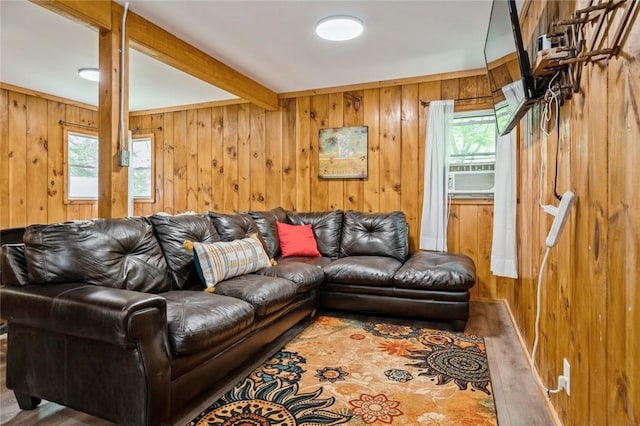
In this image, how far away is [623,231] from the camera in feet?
3.35

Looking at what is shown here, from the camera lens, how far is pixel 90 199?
5.28m

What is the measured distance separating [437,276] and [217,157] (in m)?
3.51

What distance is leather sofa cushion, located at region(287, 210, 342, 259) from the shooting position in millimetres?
3889

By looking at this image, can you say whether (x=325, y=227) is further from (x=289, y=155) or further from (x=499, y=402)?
(x=499, y=402)

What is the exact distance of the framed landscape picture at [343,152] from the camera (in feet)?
14.1

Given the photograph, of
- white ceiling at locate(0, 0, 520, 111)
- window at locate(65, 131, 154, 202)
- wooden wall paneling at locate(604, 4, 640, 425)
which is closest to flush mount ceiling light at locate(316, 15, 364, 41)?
white ceiling at locate(0, 0, 520, 111)

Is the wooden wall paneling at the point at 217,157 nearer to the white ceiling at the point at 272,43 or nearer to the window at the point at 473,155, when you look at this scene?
the white ceiling at the point at 272,43

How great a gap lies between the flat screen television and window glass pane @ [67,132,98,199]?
5.32m

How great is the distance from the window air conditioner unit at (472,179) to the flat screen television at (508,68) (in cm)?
136

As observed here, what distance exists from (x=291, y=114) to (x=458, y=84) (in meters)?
2.01

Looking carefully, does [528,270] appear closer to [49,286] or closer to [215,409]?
[215,409]

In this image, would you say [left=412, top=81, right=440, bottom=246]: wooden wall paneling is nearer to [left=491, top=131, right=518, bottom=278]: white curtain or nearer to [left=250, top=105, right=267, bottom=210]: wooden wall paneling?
[left=491, top=131, right=518, bottom=278]: white curtain

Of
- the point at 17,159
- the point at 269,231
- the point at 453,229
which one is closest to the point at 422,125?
the point at 453,229

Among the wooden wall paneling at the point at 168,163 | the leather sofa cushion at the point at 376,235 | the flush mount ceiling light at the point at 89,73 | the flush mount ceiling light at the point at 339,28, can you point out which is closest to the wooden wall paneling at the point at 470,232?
the leather sofa cushion at the point at 376,235
